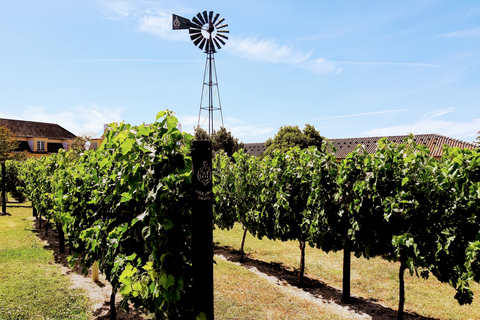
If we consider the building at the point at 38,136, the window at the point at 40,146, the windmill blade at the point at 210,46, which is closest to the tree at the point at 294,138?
the windmill blade at the point at 210,46

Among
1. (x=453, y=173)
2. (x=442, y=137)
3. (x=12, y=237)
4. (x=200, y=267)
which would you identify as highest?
(x=442, y=137)

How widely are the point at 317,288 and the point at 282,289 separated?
124cm

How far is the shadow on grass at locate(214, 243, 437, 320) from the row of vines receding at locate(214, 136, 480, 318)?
0.71 m

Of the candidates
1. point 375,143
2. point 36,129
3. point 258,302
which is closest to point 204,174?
point 258,302

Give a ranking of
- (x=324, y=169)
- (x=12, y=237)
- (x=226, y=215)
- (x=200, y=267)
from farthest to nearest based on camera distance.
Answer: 1. (x=12, y=237)
2. (x=226, y=215)
3. (x=324, y=169)
4. (x=200, y=267)

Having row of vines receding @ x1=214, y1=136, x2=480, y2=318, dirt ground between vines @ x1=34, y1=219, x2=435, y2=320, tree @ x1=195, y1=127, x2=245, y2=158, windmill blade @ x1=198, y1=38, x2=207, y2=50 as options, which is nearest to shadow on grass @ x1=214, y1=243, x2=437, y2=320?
dirt ground between vines @ x1=34, y1=219, x2=435, y2=320

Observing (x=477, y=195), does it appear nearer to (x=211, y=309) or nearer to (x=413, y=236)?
(x=413, y=236)

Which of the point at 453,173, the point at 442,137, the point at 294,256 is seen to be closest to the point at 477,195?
the point at 453,173

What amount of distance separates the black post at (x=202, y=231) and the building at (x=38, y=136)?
5623cm

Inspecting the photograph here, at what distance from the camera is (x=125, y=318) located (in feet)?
26.2

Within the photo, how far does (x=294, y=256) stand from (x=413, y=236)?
8.29 meters

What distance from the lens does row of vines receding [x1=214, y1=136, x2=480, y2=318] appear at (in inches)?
242

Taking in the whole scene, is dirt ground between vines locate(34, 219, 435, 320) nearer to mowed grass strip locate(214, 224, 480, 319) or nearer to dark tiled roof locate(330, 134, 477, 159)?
mowed grass strip locate(214, 224, 480, 319)

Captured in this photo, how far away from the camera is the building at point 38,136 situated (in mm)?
52172
